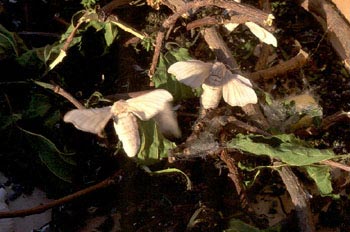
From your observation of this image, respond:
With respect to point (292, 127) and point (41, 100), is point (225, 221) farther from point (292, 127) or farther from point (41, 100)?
point (41, 100)

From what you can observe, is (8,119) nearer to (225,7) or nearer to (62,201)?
(62,201)

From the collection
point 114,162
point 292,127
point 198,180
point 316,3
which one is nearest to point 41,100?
point 114,162

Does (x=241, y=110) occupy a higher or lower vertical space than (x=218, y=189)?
higher

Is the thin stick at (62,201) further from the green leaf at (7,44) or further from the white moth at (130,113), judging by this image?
the green leaf at (7,44)

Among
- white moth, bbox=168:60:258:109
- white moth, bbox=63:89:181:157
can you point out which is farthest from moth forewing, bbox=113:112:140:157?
white moth, bbox=168:60:258:109

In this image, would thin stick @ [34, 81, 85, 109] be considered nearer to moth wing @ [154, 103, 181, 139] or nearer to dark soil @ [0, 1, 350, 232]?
dark soil @ [0, 1, 350, 232]

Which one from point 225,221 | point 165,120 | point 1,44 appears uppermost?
point 1,44

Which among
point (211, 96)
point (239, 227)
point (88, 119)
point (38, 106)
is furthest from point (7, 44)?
point (239, 227)
